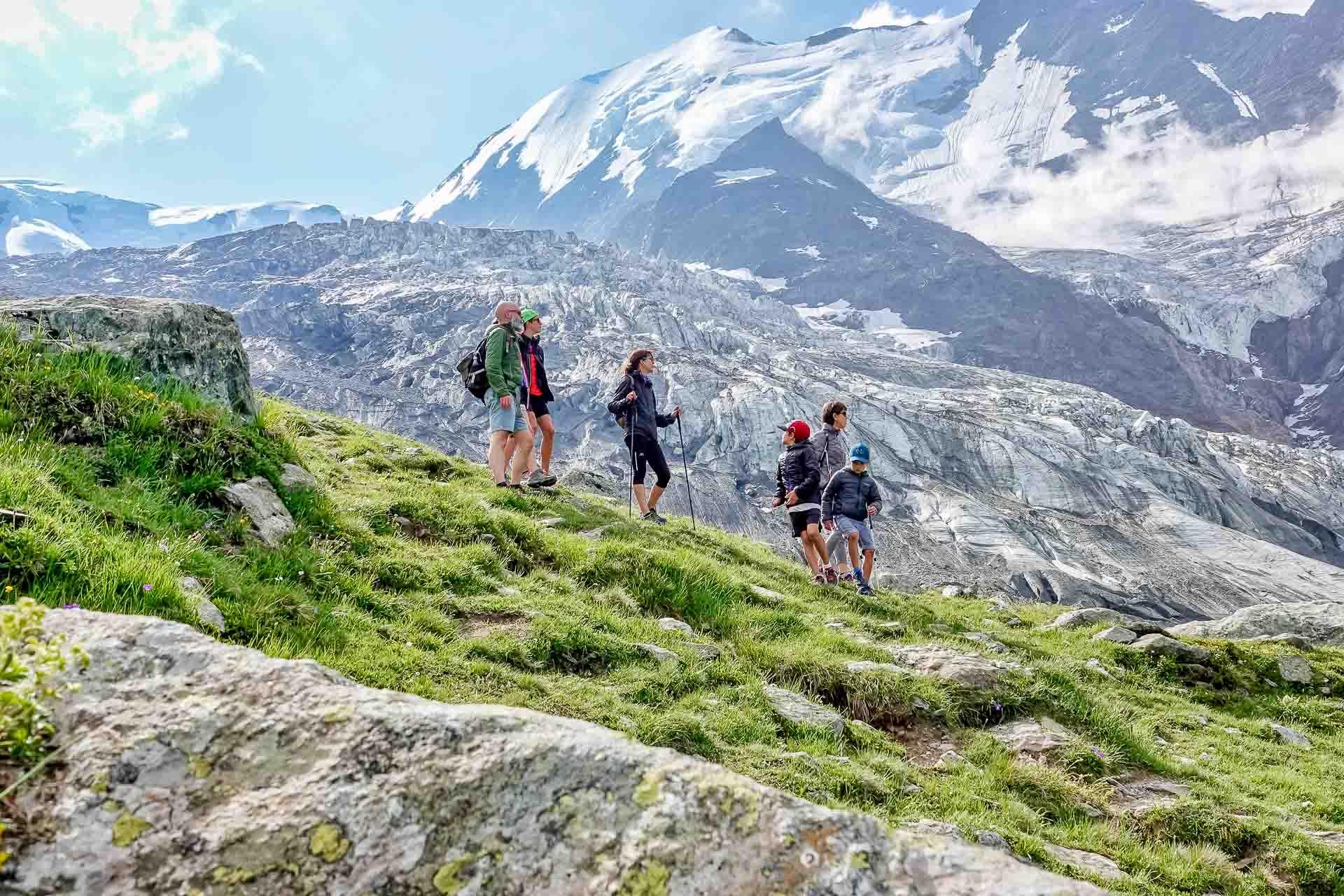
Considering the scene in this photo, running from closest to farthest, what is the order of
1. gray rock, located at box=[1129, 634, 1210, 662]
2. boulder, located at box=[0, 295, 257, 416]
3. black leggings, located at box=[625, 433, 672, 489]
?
boulder, located at box=[0, 295, 257, 416] → gray rock, located at box=[1129, 634, 1210, 662] → black leggings, located at box=[625, 433, 672, 489]

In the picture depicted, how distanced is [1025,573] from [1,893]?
121202 mm

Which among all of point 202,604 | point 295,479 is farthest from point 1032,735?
point 295,479

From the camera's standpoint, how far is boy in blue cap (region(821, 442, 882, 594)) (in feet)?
46.6

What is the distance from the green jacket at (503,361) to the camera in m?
12.9

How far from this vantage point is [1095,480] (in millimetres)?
144125

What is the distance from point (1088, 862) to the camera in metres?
5.86

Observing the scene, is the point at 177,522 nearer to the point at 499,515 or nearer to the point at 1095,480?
the point at 499,515

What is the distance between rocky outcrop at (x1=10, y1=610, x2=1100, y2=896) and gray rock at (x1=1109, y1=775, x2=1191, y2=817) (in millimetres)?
6361

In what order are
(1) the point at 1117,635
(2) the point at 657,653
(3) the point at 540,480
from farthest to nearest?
(3) the point at 540,480 → (1) the point at 1117,635 → (2) the point at 657,653

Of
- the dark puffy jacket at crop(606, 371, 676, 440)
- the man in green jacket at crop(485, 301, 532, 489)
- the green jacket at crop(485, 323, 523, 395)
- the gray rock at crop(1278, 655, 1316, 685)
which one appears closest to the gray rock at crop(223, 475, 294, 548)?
the man in green jacket at crop(485, 301, 532, 489)

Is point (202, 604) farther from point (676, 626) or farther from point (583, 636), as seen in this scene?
point (676, 626)

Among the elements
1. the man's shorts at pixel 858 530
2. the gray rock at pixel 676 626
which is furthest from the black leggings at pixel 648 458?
the gray rock at pixel 676 626

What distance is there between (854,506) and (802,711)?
292 inches

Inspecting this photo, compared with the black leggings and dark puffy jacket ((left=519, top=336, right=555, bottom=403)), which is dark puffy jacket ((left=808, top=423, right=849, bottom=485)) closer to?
the black leggings
